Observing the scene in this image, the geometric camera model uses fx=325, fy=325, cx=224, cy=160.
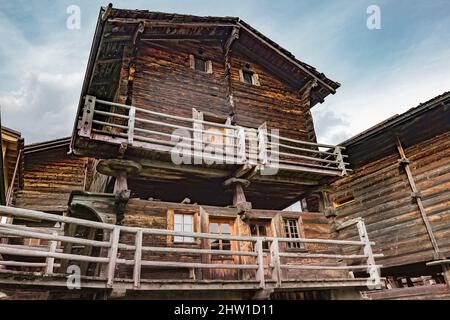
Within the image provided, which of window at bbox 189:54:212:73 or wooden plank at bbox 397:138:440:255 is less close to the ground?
window at bbox 189:54:212:73

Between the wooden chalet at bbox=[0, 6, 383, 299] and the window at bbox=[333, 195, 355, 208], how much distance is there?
7.12 ft

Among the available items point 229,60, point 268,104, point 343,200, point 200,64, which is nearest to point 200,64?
point 200,64

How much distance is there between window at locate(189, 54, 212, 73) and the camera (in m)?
14.2

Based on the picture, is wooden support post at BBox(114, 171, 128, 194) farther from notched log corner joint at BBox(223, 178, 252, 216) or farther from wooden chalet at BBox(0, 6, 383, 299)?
notched log corner joint at BBox(223, 178, 252, 216)

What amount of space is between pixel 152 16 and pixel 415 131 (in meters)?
11.3

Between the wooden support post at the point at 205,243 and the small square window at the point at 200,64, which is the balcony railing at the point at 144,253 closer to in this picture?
the wooden support post at the point at 205,243

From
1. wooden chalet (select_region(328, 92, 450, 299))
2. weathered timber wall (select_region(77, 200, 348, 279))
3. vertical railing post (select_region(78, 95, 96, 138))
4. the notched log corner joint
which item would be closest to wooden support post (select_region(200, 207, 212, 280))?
weathered timber wall (select_region(77, 200, 348, 279))

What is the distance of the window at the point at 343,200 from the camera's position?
583 inches

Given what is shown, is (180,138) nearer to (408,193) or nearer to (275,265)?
(275,265)

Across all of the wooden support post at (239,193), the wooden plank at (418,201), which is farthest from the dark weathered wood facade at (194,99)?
the wooden plank at (418,201)

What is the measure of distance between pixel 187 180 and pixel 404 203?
8.38 m

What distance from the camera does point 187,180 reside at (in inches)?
448

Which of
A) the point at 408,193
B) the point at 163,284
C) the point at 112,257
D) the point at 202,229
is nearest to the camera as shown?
the point at 112,257

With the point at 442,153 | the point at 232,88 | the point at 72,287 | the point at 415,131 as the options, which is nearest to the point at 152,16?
the point at 232,88
